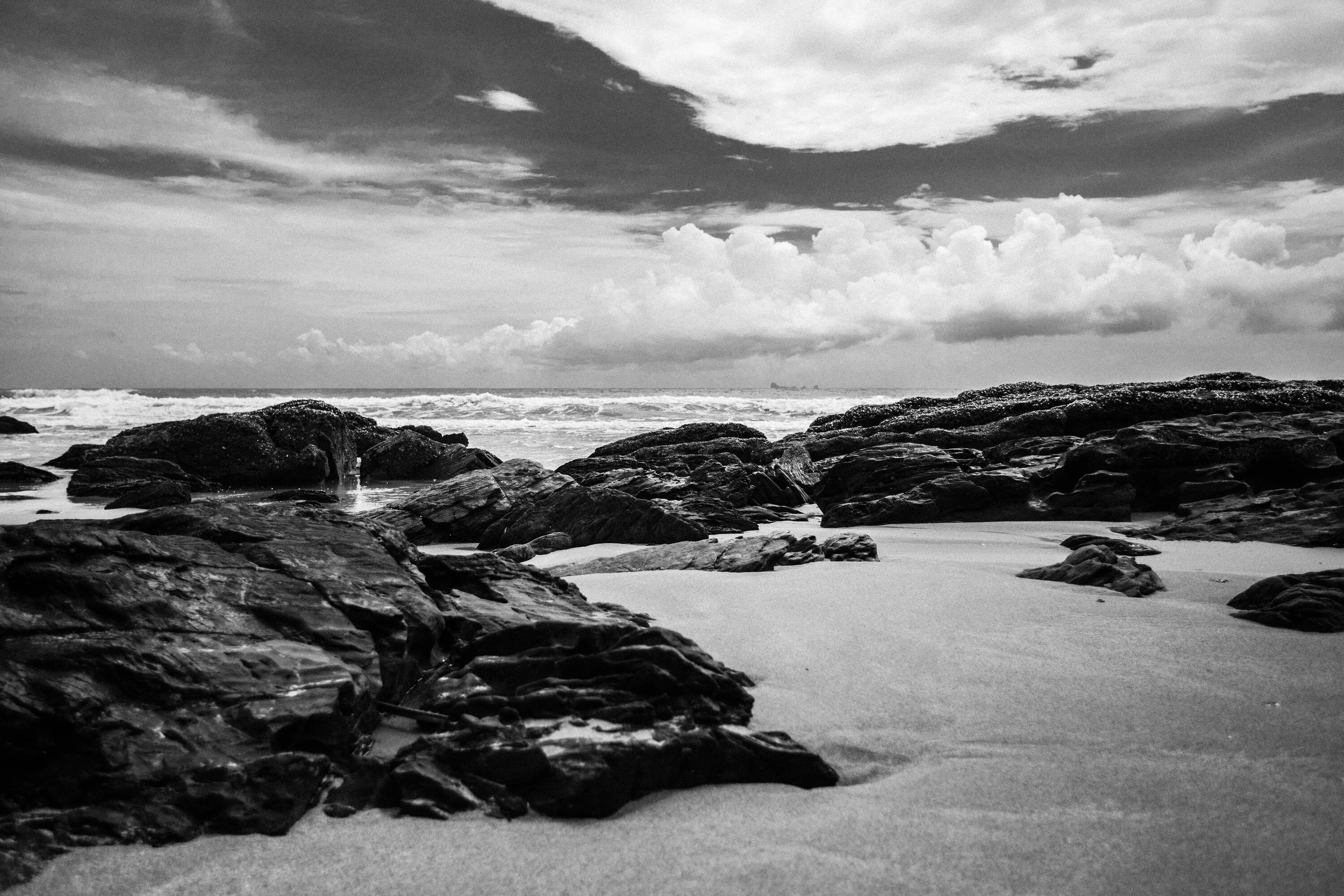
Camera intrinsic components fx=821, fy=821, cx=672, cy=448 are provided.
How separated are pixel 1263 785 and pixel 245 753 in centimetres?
341

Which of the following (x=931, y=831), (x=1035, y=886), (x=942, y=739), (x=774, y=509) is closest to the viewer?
(x=1035, y=886)

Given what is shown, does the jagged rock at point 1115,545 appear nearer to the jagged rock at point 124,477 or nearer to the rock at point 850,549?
the rock at point 850,549

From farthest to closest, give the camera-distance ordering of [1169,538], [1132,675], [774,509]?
[774,509] → [1169,538] → [1132,675]

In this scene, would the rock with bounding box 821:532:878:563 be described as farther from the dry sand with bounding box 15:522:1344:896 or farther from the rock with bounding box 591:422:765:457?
the rock with bounding box 591:422:765:457

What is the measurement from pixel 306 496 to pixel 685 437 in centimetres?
717

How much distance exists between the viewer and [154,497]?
12.4 metres

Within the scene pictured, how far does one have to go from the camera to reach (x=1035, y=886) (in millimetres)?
2307

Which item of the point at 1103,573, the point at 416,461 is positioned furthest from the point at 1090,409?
the point at 416,461

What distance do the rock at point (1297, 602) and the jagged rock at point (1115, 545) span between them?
1.43 m

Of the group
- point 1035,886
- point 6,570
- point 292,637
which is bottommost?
point 1035,886

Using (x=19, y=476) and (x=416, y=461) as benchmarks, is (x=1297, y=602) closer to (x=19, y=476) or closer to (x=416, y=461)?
(x=416, y=461)

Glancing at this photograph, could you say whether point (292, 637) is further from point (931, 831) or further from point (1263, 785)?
point (1263, 785)

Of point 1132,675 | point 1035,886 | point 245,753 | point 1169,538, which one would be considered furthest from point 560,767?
point 1169,538

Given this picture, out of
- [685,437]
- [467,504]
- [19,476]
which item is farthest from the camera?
[685,437]
